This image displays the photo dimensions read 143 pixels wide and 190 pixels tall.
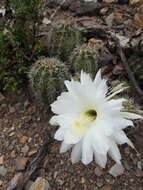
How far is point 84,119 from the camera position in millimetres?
1733

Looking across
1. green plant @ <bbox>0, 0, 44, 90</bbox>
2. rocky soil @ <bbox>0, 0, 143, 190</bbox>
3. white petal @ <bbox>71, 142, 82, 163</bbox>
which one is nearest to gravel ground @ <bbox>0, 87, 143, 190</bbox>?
rocky soil @ <bbox>0, 0, 143, 190</bbox>

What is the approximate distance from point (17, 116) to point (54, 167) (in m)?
0.63

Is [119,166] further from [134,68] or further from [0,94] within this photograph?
[0,94]

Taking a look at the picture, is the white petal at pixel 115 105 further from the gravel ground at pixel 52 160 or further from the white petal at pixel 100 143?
the gravel ground at pixel 52 160

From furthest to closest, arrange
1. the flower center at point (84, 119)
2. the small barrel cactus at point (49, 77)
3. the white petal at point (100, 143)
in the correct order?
the small barrel cactus at point (49, 77)
the flower center at point (84, 119)
the white petal at point (100, 143)

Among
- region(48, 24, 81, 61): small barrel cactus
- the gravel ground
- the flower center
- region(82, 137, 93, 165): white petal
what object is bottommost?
the gravel ground

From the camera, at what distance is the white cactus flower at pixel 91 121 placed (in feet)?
5.23

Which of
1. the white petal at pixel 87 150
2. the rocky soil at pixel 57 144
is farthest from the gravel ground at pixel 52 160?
the white petal at pixel 87 150

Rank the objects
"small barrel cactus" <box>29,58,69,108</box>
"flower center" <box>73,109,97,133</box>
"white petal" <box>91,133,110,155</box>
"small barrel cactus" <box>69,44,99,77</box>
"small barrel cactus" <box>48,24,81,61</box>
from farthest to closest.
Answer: "small barrel cactus" <box>48,24,81,61</box> < "small barrel cactus" <box>69,44,99,77</box> < "small barrel cactus" <box>29,58,69,108</box> < "flower center" <box>73,109,97,133</box> < "white petal" <box>91,133,110,155</box>

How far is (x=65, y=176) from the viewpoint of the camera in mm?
2254

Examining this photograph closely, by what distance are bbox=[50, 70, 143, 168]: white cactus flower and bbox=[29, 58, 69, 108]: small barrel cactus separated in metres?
0.60

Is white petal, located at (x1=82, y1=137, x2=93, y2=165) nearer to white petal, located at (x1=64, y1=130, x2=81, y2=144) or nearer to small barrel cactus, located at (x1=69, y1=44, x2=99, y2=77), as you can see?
white petal, located at (x1=64, y1=130, x2=81, y2=144)

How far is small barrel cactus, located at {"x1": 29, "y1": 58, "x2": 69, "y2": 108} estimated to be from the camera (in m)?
2.34

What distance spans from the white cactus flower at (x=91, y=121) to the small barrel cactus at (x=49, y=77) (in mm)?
602
